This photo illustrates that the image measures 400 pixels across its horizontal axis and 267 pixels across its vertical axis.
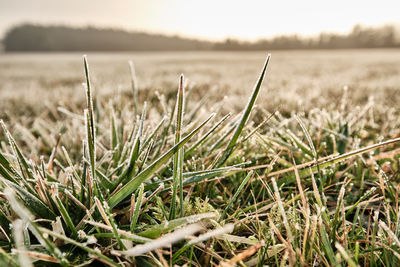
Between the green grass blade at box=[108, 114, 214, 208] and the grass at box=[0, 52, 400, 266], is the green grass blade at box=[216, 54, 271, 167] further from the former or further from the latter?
the green grass blade at box=[108, 114, 214, 208]

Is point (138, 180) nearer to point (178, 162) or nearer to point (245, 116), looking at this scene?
point (178, 162)

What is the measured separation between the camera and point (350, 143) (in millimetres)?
1183

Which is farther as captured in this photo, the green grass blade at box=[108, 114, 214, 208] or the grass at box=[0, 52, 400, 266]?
the green grass blade at box=[108, 114, 214, 208]

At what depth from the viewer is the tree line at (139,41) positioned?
2520cm

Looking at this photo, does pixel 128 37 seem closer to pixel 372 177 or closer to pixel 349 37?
pixel 349 37

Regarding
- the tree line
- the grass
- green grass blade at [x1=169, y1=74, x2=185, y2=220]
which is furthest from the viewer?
the tree line

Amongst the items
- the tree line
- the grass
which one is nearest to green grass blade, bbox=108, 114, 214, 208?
the grass

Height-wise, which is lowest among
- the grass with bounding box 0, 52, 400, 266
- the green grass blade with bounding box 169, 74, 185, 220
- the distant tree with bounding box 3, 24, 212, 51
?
the grass with bounding box 0, 52, 400, 266

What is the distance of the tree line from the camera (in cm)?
2520

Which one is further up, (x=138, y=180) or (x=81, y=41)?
(x=81, y=41)

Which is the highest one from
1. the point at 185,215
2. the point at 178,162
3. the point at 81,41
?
the point at 81,41

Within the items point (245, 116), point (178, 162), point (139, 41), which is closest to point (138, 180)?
point (178, 162)

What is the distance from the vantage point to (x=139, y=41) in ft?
99.0

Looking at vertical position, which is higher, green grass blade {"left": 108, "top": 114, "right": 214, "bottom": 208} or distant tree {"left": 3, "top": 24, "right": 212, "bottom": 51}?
distant tree {"left": 3, "top": 24, "right": 212, "bottom": 51}
